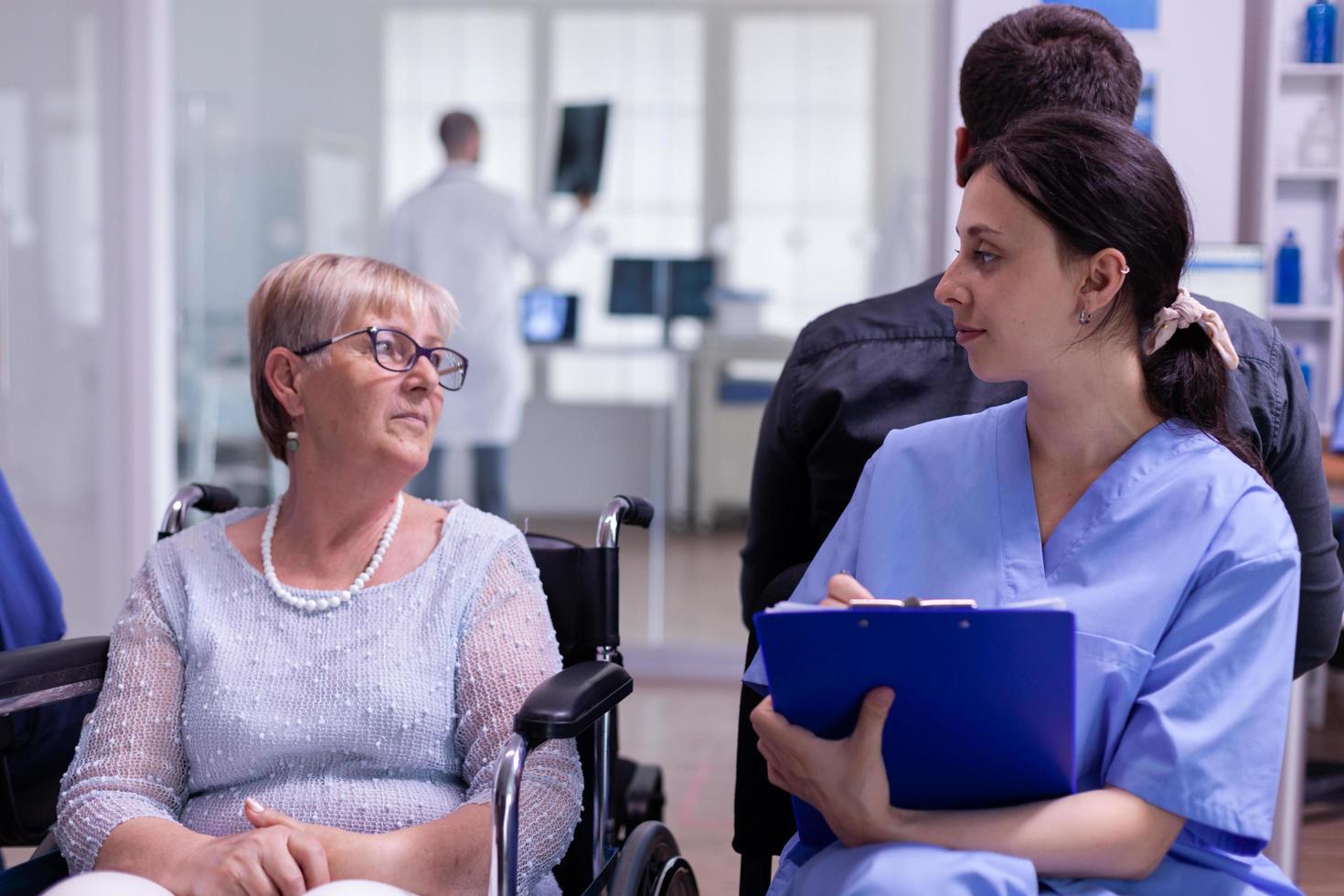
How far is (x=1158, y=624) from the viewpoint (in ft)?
3.94

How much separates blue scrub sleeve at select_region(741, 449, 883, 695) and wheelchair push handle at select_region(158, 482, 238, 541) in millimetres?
808

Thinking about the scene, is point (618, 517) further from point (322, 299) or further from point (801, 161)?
point (801, 161)

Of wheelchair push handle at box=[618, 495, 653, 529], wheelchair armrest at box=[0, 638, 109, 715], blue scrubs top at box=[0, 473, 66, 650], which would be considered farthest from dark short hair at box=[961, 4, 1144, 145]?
blue scrubs top at box=[0, 473, 66, 650]

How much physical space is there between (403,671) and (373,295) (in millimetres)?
443

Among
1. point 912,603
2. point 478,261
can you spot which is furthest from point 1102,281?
point 478,261

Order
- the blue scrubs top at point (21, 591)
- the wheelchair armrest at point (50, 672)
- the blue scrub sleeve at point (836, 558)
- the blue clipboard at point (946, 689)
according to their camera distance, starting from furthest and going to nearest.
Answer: the blue scrubs top at point (21, 591)
the wheelchair armrest at point (50, 672)
the blue scrub sleeve at point (836, 558)
the blue clipboard at point (946, 689)

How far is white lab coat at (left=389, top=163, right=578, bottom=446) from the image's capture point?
165 inches

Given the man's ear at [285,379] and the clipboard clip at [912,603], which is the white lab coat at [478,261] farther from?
the clipboard clip at [912,603]

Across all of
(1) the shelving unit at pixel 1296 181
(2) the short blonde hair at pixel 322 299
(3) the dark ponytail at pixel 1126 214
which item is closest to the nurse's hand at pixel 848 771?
(3) the dark ponytail at pixel 1126 214

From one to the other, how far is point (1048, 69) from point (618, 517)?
750 mm

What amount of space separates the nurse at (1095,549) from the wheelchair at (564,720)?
0.20 m

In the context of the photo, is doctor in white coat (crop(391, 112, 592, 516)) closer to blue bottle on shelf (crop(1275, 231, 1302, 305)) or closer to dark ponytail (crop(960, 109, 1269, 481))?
blue bottle on shelf (crop(1275, 231, 1302, 305))

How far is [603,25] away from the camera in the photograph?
167 inches

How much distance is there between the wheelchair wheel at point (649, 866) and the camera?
1.48 m
